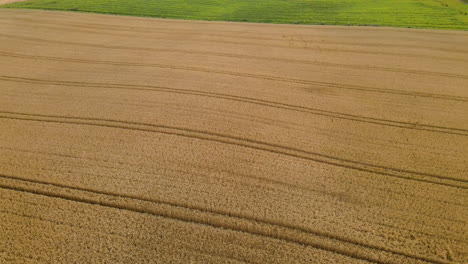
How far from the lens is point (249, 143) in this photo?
655cm

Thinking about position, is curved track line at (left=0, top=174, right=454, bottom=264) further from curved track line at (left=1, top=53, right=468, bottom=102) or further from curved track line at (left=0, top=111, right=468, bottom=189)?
curved track line at (left=1, top=53, right=468, bottom=102)

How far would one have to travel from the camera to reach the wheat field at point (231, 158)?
4.34 metres

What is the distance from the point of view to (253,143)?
6.55 m

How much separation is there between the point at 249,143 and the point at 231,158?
26.3 inches

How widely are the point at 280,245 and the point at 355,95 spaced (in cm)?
625

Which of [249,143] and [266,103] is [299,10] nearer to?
[266,103]

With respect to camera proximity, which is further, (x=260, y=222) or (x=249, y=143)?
(x=249, y=143)

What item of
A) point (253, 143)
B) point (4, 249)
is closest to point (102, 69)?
point (253, 143)

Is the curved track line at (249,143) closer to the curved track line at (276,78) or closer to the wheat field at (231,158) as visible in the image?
the wheat field at (231,158)

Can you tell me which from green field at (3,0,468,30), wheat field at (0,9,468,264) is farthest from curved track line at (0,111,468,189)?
green field at (3,0,468,30)

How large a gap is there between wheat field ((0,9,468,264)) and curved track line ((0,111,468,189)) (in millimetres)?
37

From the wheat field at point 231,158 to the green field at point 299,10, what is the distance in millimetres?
7016

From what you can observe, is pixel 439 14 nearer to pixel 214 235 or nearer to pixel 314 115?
pixel 314 115

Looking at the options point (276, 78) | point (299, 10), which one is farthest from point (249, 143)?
point (299, 10)
